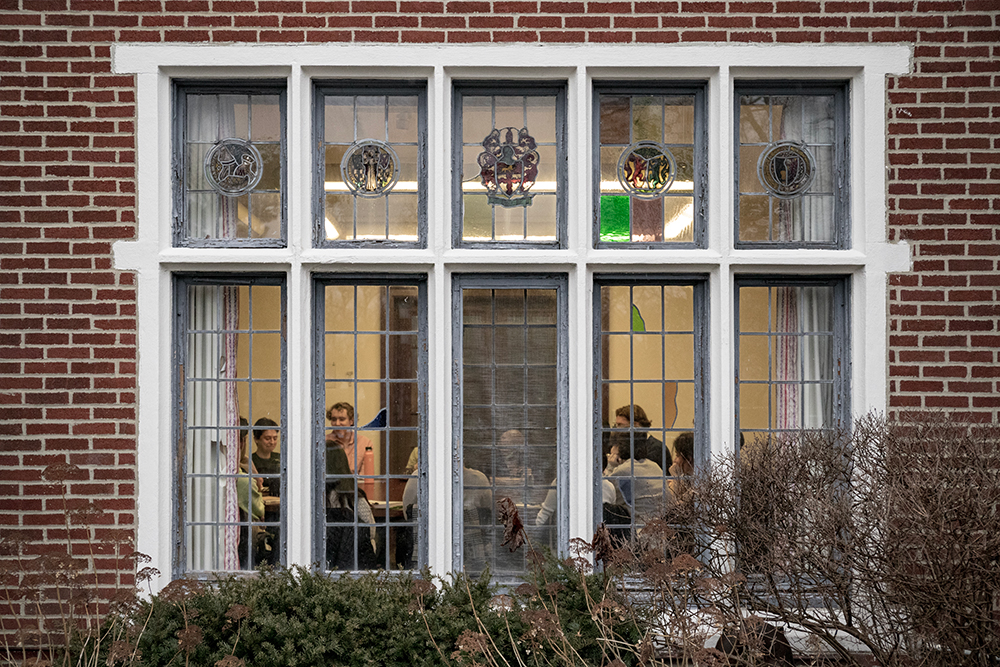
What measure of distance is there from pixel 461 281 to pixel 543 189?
→ 2.30ft

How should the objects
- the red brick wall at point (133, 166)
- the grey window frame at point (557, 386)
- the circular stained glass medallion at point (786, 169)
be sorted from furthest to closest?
1. the circular stained glass medallion at point (786, 169)
2. the grey window frame at point (557, 386)
3. the red brick wall at point (133, 166)

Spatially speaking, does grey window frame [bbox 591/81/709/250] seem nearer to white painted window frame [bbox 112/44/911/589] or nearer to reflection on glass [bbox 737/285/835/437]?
white painted window frame [bbox 112/44/911/589]

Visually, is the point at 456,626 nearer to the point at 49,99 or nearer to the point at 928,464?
the point at 928,464

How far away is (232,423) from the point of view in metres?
4.21

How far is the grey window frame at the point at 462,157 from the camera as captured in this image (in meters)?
4.22

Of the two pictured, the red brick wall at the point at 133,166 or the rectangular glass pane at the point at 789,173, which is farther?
the rectangular glass pane at the point at 789,173

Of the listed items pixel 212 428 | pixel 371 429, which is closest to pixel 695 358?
pixel 371 429

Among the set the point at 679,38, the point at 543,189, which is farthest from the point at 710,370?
the point at 679,38

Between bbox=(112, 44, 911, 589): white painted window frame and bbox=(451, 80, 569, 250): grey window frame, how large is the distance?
0.09 metres

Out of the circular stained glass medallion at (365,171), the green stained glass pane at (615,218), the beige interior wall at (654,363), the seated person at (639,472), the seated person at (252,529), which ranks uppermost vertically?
the circular stained glass medallion at (365,171)

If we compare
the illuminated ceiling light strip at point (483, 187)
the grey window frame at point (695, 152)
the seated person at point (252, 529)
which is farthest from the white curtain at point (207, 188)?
the grey window frame at point (695, 152)

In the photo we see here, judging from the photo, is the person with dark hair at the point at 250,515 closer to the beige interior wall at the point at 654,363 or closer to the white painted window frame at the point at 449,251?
the white painted window frame at the point at 449,251

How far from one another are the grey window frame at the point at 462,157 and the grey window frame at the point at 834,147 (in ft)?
3.17

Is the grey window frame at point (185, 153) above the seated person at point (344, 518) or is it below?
above
